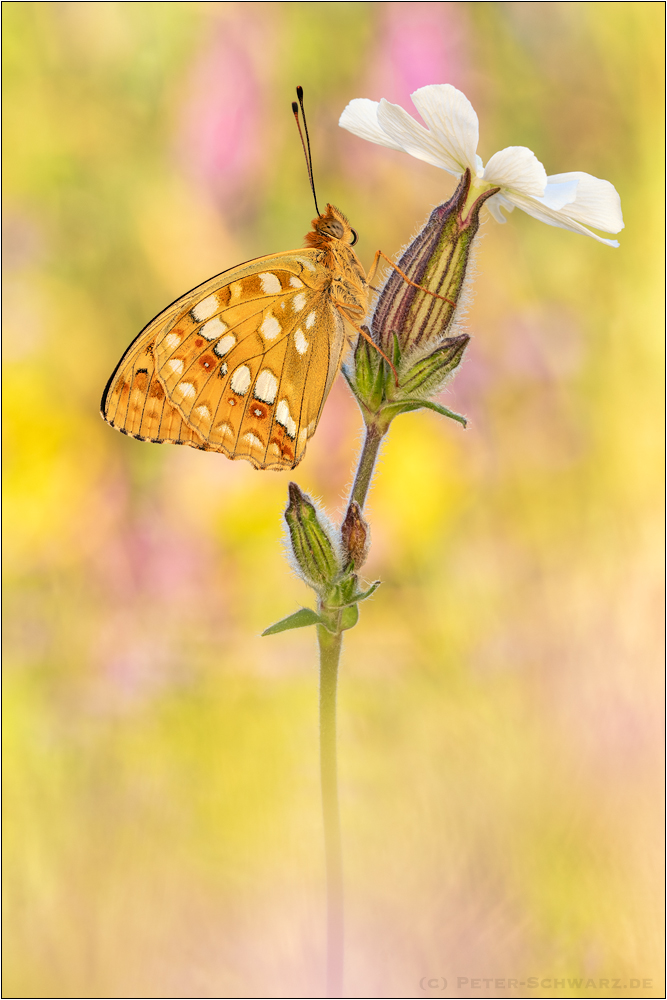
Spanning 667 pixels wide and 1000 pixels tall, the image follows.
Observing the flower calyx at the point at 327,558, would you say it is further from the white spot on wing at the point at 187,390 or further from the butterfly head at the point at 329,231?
the butterfly head at the point at 329,231

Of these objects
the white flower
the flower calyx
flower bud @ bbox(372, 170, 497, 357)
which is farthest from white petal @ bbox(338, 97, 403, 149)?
the flower calyx

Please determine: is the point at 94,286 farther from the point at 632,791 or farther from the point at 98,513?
the point at 632,791

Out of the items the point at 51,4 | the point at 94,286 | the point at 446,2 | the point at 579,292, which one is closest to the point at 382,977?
the point at 579,292

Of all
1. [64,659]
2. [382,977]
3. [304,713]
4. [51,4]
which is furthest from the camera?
[51,4]

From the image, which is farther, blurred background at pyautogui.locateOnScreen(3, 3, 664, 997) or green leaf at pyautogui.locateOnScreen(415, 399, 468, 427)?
blurred background at pyautogui.locateOnScreen(3, 3, 664, 997)

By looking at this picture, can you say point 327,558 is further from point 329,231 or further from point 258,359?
point 329,231

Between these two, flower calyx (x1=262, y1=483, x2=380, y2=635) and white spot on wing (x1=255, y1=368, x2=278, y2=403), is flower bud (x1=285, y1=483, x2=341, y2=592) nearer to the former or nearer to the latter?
flower calyx (x1=262, y1=483, x2=380, y2=635)
